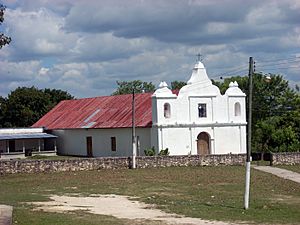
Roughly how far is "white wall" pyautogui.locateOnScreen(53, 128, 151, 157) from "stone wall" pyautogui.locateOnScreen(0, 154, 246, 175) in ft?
25.0

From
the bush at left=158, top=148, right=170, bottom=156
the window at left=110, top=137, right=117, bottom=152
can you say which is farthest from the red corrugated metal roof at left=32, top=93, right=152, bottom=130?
the bush at left=158, top=148, right=170, bottom=156

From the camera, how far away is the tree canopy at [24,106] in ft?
263

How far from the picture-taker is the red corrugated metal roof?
50.6 metres

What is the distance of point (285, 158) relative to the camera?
140ft

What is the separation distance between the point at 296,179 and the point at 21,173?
15805 millimetres

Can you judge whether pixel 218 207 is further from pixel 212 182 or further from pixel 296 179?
pixel 296 179

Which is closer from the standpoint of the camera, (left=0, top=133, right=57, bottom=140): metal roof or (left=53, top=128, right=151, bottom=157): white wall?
(left=53, top=128, right=151, bottom=157): white wall

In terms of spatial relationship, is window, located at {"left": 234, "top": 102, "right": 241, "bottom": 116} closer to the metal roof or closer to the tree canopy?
the metal roof

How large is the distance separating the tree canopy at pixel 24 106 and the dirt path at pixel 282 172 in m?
44.2

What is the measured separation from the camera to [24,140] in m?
60.8

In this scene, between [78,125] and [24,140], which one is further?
[24,140]

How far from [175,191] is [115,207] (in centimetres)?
641

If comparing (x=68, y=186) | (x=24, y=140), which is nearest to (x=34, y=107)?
(x=24, y=140)

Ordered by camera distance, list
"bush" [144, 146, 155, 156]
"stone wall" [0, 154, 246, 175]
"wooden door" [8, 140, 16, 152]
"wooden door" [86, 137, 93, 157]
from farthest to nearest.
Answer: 1. "wooden door" [8, 140, 16, 152]
2. "wooden door" [86, 137, 93, 157]
3. "bush" [144, 146, 155, 156]
4. "stone wall" [0, 154, 246, 175]
